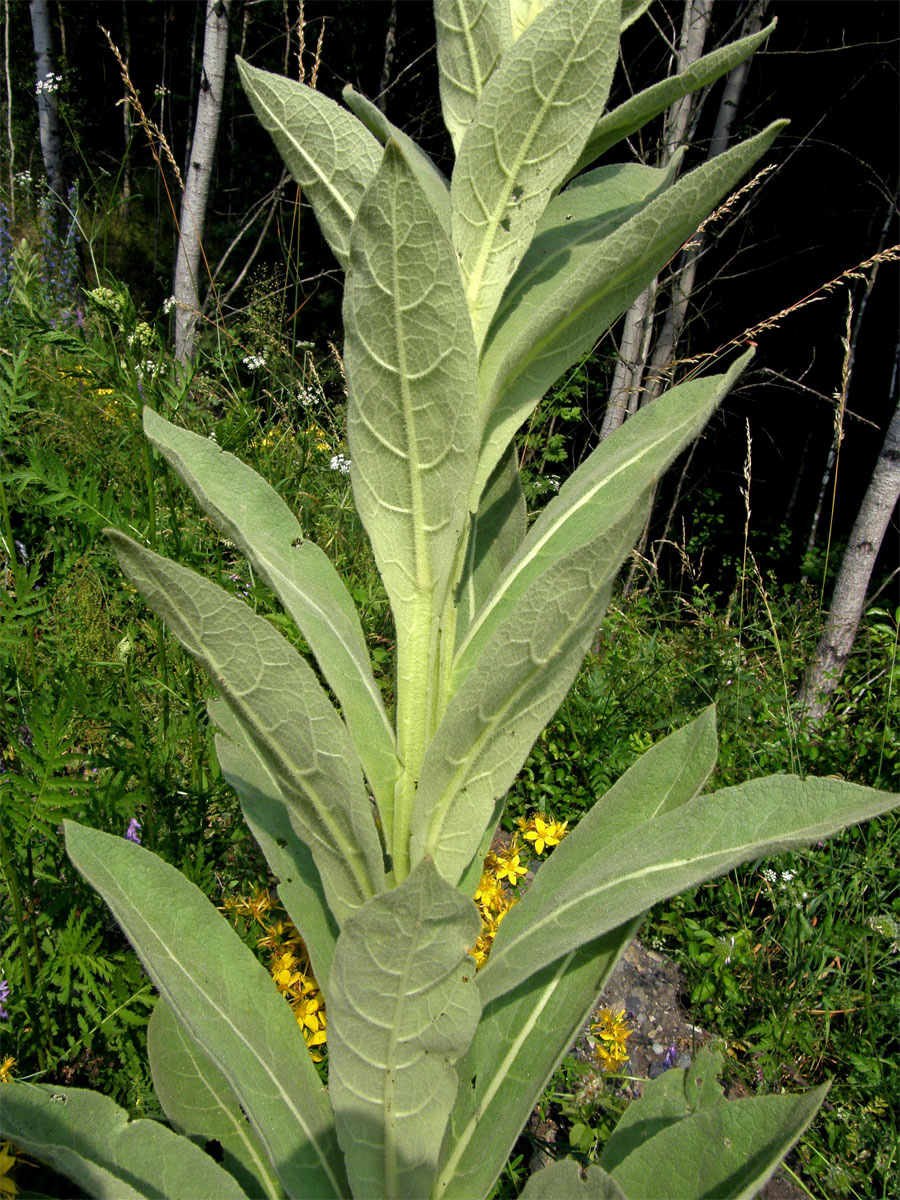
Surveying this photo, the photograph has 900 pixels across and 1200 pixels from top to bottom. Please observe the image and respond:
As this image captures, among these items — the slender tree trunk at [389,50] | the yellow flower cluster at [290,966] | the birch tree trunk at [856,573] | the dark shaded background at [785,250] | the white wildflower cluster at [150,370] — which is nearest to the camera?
the yellow flower cluster at [290,966]

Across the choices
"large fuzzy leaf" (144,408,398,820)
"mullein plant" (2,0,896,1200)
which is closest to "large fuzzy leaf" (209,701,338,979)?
"mullein plant" (2,0,896,1200)

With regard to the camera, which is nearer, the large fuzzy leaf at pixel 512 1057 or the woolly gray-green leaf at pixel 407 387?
the woolly gray-green leaf at pixel 407 387

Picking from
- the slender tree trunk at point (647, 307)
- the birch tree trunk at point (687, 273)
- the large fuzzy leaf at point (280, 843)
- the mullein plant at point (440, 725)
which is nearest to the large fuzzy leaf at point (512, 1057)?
the mullein plant at point (440, 725)

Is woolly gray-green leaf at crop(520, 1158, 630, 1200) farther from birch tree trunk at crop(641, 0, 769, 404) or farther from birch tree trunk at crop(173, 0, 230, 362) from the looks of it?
birch tree trunk at crop(173, 0, 230, 362)

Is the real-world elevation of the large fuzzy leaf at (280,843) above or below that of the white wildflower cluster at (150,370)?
below

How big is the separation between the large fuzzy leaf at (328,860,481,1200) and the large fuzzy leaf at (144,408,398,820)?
23 cm

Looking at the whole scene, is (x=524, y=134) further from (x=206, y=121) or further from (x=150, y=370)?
(x=206, y=121)

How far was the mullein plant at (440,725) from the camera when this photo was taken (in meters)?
0.71

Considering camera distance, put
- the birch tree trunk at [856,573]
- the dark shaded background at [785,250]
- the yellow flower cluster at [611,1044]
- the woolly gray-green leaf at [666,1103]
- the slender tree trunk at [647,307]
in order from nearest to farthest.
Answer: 1. the woolly gray-green leaf at [666,1103]
2. the yellow flower cluster at [611,1044]
3. the birch tree trunk at [856,573]
4. the slender tree trunk at [647,307]
5. the dark shaded background at [785,250]

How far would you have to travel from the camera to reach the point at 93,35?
17.1 metres

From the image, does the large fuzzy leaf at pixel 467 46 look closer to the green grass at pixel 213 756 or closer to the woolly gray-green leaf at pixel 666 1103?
the green grass at pixel 213 756

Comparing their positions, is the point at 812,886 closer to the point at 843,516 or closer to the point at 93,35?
the point at 843,516

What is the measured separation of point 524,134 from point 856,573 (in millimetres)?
3439

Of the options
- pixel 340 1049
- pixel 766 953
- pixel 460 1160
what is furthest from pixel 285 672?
pixel 766 953
